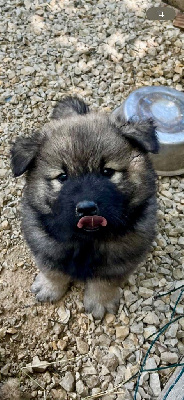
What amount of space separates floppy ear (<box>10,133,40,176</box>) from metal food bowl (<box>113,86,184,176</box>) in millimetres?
1139

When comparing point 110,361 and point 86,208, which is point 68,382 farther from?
point 86,208

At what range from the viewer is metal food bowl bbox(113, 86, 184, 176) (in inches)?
124

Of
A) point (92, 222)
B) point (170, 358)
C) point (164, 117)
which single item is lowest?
point (170, 358)

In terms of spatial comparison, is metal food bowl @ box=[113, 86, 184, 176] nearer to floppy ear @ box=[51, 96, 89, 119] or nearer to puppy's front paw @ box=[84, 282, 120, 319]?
floppy ear @ box=[51, 96, 89, 119]

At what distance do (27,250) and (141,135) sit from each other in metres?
1.24

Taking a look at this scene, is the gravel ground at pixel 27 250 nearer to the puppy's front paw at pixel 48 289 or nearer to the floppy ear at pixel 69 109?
the puppy's front paw at pixel 48 289

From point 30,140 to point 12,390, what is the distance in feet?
4.50

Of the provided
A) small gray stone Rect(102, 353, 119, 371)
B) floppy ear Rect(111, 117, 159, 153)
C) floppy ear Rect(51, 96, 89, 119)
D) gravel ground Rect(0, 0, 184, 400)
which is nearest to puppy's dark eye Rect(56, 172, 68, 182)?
floppy ear Rect(111, 117, 159, 153)

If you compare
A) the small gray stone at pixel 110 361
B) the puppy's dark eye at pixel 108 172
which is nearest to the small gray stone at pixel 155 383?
the small gray stone at pixel 110 361

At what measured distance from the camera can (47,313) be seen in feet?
8.70

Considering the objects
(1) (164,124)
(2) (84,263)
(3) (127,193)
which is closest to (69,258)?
(2) (84,263)

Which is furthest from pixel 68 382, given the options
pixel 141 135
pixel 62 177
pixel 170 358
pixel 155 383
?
pixel 141 135

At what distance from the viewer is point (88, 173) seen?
75.9 inches

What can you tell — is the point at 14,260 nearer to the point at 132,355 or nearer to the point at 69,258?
the point at 69,258
